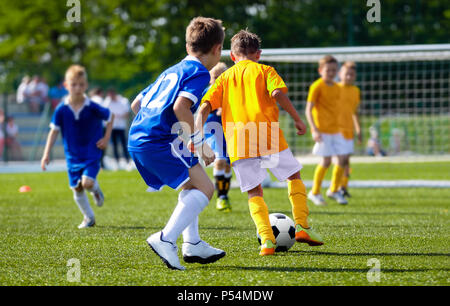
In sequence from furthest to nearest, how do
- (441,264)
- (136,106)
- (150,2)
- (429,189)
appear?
(150,2), (429,189), (136,106), (441,264)

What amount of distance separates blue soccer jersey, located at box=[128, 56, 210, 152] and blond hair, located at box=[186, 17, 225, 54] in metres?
0.14

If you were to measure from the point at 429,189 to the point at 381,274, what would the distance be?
22.3 ft

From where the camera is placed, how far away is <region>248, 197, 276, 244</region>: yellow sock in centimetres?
470

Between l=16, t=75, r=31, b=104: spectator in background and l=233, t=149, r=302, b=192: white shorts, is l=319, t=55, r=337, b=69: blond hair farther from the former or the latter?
l=16, t=75, r=31, b=104: spectator in background

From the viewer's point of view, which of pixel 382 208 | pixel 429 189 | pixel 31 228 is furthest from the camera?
pixel 429 189

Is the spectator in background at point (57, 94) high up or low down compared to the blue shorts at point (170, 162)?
down

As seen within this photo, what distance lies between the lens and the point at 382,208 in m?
7.82

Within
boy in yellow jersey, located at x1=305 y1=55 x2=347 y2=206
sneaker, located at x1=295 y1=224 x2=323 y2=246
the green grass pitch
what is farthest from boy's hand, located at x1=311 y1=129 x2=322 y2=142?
sneaker, located at x1=295 y1=224 x2=323 y2=246

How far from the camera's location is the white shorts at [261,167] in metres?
4.85

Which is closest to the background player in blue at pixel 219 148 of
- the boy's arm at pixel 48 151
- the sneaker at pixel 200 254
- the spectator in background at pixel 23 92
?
the boy's arm at pixel 48 151

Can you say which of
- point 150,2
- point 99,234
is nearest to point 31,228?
point 99,234

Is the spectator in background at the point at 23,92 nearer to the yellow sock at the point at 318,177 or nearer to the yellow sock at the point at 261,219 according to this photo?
the yellow sock at the point at 318,177
